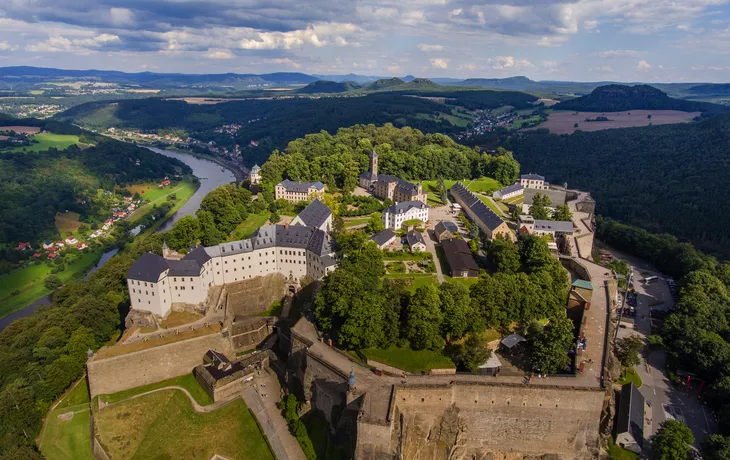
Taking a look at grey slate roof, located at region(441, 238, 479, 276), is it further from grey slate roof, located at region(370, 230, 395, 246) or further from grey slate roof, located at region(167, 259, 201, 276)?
grey slate roof, located at region(167, 259, 201, 276)

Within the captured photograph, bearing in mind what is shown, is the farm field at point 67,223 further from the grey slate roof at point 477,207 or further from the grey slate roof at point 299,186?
the grey slate roof at point 477,207

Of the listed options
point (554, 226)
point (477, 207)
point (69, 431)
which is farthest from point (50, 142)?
point (554, 226)

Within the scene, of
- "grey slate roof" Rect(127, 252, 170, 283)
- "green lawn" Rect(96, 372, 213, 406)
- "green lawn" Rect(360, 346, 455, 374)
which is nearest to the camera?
"green lawn" Rect(360, 346, 455, 374)

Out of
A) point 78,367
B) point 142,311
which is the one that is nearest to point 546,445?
point 142,311

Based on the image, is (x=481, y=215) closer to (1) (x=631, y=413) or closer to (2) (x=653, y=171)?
(1) (x=631, y=413)

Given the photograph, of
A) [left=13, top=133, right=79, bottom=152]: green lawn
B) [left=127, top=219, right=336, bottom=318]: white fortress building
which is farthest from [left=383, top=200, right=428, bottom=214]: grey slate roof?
[left=13, top=133, right=79, bottom=152]: green lawn

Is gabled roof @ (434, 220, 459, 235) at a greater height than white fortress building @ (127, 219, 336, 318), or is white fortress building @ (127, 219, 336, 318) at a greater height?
gabled roof @ (434, 220, 459, 235)
